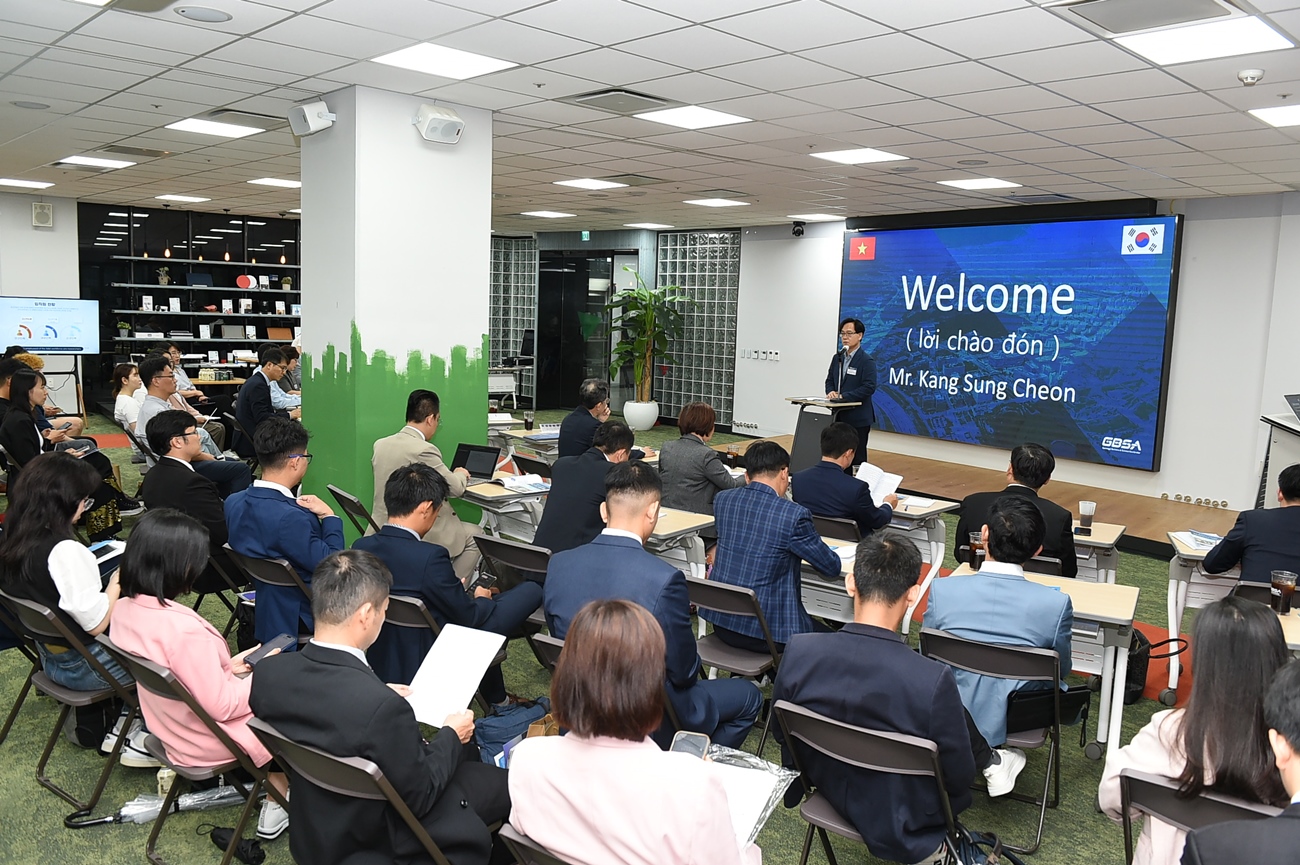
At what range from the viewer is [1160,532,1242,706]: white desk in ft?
15.2

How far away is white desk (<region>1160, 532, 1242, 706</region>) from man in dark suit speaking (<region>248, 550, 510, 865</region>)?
3.79m

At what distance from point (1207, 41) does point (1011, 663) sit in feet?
9.63

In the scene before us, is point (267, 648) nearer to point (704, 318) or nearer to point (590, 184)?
point (590, 184)

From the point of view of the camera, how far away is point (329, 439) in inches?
238

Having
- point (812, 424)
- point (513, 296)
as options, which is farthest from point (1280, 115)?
point (513, 296)

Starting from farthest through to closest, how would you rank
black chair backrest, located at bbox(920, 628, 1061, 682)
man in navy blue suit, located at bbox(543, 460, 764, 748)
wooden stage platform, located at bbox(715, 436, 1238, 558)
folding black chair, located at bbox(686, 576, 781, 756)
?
wooden stage platform, located at bbox(715, 436, 1238, 558)
folding black chair, located at bbox(686, 576, 781, 756)
black chair backrest, located at bbox(920, 628, 1061, 682)
man in navy blue suit, located at bbox(543, 460, 764, 748)

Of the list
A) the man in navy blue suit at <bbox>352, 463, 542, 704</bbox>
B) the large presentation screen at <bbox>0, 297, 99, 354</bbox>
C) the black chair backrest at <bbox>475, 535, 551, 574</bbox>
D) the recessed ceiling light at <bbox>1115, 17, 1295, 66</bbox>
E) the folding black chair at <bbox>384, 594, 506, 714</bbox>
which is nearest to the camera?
the folding black chair at <bbox>384, 594, 506, 714</bbox>

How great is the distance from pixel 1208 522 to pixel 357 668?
834 centimetres

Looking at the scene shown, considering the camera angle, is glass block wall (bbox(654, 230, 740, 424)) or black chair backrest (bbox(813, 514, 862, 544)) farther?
glass block wall (bbox(654, 230, 740, 424))

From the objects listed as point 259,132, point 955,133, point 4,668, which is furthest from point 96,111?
point 955,133

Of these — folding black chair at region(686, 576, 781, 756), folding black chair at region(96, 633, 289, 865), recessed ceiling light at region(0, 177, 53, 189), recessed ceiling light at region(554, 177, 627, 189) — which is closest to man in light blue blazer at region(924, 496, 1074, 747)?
folding black chair at region(686, 576, 781, 756)

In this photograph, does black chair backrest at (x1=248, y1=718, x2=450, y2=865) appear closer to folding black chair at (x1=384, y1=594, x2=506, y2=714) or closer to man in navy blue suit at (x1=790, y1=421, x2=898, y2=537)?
folding black chair at (x1=384, y1=594, x2=506, y2=714)

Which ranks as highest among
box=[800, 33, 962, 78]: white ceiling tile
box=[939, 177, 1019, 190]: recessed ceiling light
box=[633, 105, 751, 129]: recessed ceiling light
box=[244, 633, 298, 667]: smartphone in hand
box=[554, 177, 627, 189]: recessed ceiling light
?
box=[554, 177, 627, 189]: recessed ceiling light

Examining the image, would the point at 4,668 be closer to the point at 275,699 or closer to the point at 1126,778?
the point at 275,699
